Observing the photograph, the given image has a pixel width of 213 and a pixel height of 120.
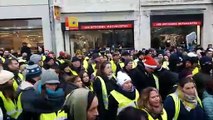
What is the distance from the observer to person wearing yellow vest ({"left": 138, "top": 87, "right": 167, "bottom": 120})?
4758mm

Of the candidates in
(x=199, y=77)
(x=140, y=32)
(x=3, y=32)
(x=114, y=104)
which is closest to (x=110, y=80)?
(x=114, y=104)

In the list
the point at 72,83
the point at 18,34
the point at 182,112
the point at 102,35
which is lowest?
the point at 182,112

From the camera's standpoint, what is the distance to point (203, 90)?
5934mm

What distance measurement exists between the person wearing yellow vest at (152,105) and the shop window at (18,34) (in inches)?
837

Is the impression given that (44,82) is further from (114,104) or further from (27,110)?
(114,104)

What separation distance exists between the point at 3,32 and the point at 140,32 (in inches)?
359

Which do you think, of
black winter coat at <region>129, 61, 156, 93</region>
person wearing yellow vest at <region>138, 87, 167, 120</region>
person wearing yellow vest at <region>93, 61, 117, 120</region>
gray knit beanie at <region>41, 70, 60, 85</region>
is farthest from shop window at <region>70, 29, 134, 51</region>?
person wearing yellow vest at <region>138, 87, 167, 120</region>

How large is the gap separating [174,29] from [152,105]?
21391mm

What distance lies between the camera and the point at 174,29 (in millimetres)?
25641

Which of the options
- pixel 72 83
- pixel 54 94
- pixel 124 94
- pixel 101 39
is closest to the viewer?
pixel 54 94

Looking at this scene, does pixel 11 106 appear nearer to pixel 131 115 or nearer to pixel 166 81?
pixel 131 115

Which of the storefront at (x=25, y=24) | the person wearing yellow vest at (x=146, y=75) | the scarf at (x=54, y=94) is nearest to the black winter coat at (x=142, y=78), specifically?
the person wearing yellow vest at (x=146, y=75)

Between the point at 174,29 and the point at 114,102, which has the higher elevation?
the point at 174,29

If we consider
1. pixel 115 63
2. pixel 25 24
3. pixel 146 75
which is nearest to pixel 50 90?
pixel 146 75
